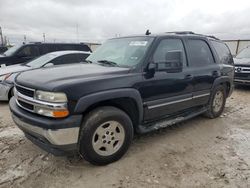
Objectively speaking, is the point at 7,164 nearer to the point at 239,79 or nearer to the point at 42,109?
the point at 42,109

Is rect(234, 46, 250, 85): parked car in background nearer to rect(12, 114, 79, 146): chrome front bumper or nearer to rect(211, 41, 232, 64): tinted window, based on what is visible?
rect(211, 41, 232, 64): tinted window

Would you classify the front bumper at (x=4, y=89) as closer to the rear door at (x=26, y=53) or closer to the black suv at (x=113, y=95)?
the black suv at (x=113, y=95)

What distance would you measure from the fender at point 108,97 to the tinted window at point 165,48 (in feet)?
2.45

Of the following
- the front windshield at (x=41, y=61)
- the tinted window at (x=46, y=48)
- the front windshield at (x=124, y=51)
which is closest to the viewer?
the front windshield at (x=124, y=51)

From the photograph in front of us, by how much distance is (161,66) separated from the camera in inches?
147

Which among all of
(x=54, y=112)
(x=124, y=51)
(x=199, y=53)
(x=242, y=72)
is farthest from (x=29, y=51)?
(x=242, y=72)

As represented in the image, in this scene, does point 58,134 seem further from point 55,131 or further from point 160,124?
point 160,124

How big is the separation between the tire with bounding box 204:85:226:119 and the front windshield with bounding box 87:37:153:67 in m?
2.10

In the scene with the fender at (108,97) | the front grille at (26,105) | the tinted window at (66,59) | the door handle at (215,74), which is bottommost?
the front grille at (26,105)

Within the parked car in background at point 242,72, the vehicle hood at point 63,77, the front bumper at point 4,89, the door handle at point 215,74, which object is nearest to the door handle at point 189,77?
the door handle at point 215,74

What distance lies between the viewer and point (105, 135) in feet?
Answer: 10.4

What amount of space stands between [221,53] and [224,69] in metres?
0.47

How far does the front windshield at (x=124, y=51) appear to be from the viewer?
370cm

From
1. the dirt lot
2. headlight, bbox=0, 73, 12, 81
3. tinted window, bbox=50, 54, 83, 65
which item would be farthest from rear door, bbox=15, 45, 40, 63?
the dirt lot
